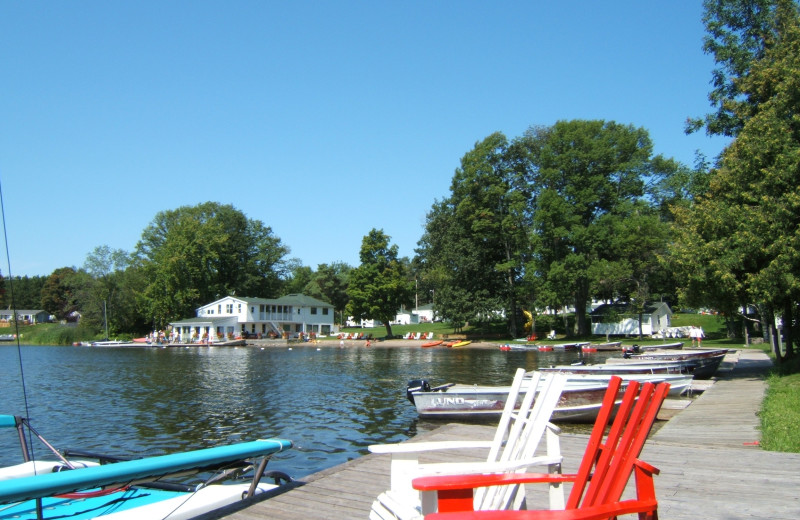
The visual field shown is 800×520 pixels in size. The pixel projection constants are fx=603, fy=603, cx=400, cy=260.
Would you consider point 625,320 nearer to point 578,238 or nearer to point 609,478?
point 578,238

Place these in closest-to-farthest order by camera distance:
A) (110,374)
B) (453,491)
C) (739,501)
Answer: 1. (453,491)
2. (739,501)
3. (110,374)

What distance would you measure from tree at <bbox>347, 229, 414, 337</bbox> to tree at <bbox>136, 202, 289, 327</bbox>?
77.2 feet

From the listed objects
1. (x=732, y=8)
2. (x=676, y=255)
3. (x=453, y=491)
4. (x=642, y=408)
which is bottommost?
(x=453, y=491)

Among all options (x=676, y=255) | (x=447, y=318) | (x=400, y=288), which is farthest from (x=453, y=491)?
(x=400, y=288)

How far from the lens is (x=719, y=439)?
10234mm

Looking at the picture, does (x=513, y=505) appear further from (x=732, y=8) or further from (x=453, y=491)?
(x=732, y=8)

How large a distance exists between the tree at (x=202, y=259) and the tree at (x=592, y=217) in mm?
49854

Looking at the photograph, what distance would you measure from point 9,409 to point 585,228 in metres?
48.3

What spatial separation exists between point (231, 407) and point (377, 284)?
54943 mm

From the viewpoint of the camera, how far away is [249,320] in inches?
3255

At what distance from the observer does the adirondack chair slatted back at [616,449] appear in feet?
10.7

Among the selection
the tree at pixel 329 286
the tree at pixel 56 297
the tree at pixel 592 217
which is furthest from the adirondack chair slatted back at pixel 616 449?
the tree at pixel 56 297

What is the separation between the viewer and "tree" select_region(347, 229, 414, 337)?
7588cm

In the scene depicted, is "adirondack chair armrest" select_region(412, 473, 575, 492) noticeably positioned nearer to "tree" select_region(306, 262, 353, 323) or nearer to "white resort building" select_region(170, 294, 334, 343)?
"white resort building" select_region(170, 294, 334, 343)
